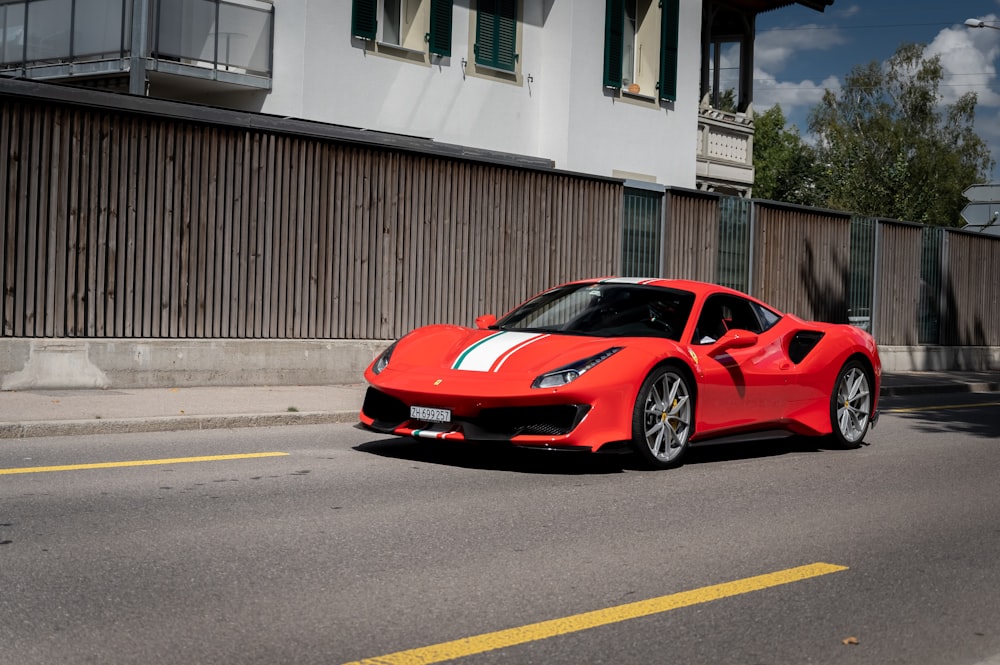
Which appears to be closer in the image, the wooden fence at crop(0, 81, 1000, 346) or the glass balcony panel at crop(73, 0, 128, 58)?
the wooden fence at crop(0, 81, 1000, 346)

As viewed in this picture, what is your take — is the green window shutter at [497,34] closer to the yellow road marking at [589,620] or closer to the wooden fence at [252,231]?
the wooden fence at [252,231]

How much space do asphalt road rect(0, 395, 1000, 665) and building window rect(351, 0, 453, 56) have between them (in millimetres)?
14372

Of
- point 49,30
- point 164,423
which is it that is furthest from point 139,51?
point 164,423

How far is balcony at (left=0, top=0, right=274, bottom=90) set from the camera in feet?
64.4

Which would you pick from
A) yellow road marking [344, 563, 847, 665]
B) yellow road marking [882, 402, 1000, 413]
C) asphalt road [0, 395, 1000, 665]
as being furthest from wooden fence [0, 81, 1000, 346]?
yellow road marking [344, 563, 847, 665]

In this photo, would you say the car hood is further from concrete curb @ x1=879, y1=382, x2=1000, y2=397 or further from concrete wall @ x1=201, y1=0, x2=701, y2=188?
concrete wall @ x1=201, y1=0, x2=701, y2=188

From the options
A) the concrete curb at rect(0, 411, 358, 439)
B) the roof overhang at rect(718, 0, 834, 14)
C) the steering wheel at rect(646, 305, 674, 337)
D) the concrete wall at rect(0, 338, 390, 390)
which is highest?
the roof overhang at rect(718, 0, 834, 14)

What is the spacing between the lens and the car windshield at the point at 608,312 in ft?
32.0

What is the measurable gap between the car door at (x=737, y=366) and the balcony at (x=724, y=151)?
20543 mm

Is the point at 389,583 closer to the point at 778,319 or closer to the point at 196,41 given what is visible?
the point at 778,319

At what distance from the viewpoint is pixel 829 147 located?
77312 millimetres

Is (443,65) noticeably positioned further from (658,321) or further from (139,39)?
(658,321)

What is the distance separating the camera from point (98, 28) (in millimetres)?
20125

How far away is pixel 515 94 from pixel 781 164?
73.5m
